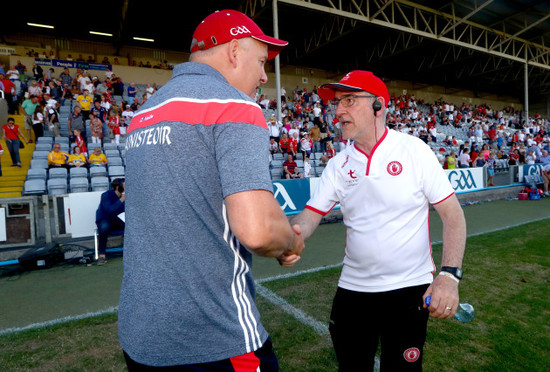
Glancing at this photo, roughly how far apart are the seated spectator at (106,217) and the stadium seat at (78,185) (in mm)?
2391

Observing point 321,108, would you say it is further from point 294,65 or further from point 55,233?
point 55,233

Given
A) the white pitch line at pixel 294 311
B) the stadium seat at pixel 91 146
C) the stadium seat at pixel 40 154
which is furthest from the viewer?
the stadium seat at pixel 91 146

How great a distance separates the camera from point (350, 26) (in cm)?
2250

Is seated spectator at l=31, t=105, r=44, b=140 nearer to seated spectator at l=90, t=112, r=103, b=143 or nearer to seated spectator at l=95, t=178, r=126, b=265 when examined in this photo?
seated spectator at l=90, t=112, r=103, b=143

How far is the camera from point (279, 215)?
1.06 meters

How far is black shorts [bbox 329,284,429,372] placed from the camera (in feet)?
6.30

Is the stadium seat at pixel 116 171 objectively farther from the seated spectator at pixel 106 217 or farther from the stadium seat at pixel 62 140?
the seated spectator at pixel 106 217

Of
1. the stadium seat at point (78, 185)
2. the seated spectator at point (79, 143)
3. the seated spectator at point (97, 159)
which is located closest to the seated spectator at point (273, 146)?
the seated spectator at point (97, 159)

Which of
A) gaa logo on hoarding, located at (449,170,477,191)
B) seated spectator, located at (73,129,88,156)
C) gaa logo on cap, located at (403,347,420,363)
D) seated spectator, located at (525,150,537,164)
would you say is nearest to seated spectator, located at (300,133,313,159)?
gaa logo on hoarding, located at (449,170,477,191)

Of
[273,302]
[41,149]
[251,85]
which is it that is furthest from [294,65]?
[251,85]

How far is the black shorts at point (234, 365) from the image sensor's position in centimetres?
113

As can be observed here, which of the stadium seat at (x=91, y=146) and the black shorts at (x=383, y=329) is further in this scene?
the stadium seat at (x=91, y=146)

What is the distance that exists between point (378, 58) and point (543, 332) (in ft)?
88.4

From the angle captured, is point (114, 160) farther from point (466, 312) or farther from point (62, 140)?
point (466, 312)
